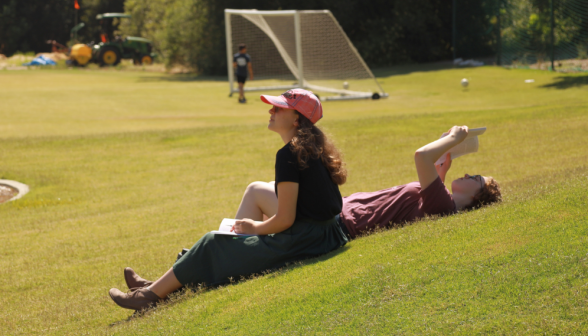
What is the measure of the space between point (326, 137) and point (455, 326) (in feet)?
5.61

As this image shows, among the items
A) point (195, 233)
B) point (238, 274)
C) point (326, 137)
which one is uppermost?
point (326, 137)

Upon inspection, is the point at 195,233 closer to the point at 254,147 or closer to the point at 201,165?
the point at 201,165

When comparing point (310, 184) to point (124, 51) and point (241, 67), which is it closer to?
point (241, 67)

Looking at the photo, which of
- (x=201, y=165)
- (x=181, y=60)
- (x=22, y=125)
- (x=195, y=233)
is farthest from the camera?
(x=181, y=60)

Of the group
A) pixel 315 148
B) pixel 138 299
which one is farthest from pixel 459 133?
pixel 138 299

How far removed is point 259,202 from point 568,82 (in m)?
15.9

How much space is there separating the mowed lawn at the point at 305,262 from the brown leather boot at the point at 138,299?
0.61ft

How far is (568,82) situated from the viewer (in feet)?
57.4

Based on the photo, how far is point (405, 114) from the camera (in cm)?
1309

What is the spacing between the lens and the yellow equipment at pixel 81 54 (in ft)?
128

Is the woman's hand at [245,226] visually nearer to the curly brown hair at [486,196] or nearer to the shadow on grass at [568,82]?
the curly brown hair at [486,196]

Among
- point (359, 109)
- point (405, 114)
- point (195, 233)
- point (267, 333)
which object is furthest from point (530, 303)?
point (359, 109)

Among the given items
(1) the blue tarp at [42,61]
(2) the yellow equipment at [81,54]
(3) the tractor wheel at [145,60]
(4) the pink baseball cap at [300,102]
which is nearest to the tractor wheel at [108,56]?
(2) the yellow equipment at [81,54]

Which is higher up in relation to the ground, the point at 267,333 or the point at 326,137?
the point at 326,137
